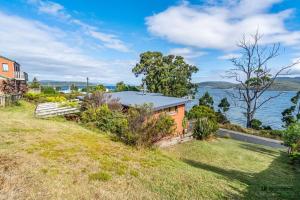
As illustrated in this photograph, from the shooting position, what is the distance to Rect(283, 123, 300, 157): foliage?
15.4 meters

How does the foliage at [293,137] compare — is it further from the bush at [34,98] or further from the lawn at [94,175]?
the bush at [34,98]

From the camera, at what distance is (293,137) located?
623 inches

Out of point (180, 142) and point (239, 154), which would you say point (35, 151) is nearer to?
point (180, 142)

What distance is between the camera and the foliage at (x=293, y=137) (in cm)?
1536

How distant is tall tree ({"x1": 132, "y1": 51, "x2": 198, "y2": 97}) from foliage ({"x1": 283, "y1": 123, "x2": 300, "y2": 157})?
20.9 meters

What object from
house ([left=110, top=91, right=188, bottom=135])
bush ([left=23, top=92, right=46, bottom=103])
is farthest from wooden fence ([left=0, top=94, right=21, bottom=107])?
house ([left=110, top=91, right=188, bottom=135])

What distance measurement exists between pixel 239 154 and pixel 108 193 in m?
12.5

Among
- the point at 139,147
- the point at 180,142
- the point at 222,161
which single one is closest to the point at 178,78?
the point at 180,142

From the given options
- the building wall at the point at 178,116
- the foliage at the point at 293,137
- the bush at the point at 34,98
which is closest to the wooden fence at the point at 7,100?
the bush at the point at 34,98

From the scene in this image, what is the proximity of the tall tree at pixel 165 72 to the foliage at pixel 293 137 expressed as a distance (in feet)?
68.7

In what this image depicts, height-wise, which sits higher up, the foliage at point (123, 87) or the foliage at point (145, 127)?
the foliage at point (123, 87)

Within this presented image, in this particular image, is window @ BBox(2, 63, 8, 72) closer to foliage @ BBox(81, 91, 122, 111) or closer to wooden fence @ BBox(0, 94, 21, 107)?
wooden fence @ BBox(0, 94, 21, 107)

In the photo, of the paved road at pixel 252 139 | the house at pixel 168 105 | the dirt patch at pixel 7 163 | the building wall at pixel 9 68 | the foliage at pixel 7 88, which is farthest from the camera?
the building wall at pixel 9 68

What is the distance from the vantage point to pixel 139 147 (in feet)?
34.1
